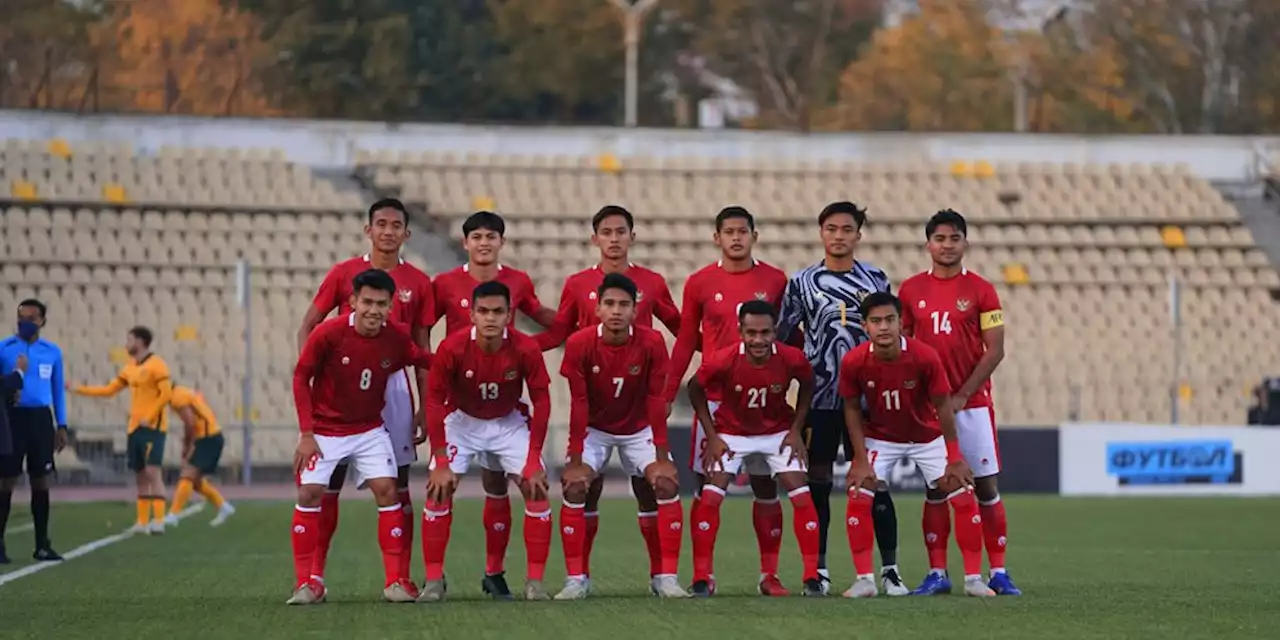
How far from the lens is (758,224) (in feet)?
125

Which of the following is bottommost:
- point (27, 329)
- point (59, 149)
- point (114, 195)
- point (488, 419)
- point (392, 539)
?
point (392, 539)

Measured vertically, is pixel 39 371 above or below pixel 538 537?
above

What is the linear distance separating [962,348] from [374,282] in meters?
3.48

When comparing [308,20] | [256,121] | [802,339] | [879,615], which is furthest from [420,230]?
[879,615]

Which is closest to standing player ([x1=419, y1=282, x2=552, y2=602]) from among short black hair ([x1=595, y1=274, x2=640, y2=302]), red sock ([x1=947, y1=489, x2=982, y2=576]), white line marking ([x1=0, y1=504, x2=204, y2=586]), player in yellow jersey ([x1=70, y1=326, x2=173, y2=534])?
short black hair ([x1=595, y1=274, x2=640, y2=302])

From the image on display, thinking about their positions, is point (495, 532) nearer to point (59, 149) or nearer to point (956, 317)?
point (956, 317)

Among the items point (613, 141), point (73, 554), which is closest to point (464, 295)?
point (73, 554)

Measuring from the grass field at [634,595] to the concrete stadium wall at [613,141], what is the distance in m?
17.8

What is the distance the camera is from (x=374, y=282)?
11477 millimetres

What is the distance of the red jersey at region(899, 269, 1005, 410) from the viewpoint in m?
12.4

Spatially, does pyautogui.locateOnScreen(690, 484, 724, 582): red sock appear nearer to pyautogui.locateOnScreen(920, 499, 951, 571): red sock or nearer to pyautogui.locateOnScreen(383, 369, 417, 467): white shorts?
pyautogui.locateOnScreen(920, 499, 951, 571): red sock

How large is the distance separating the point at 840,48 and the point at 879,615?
170ft

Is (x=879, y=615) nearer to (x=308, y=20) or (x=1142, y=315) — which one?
(x=1142, y=315)

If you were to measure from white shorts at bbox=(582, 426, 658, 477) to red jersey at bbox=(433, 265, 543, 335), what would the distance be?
898mm
